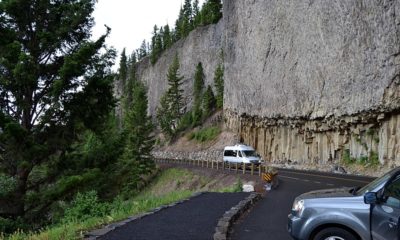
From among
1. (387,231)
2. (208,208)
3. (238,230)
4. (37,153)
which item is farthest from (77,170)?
(387,231)

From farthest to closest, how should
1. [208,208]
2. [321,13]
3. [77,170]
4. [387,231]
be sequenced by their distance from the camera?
1. [321,13]
2. [77,170]
3. [208,208]
4. [387,231]

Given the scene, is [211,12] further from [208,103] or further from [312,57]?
[312,57]

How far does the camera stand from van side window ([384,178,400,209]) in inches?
272

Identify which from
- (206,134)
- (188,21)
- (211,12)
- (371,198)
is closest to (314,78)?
(206,134)

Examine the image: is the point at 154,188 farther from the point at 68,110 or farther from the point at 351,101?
the point at 68,110

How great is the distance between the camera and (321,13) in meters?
41.0

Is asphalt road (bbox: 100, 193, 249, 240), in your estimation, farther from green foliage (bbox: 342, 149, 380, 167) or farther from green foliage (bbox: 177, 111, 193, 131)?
green foliage (bbox: 177, 111, 193, 131)

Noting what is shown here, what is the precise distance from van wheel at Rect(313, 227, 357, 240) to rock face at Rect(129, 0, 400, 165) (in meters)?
26.2

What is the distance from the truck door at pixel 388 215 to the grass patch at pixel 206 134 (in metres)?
66.6

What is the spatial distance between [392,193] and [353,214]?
2.26 ft

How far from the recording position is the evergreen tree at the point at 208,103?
8394 cm

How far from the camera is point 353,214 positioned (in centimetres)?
734

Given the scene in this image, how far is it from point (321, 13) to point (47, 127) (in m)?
30.3

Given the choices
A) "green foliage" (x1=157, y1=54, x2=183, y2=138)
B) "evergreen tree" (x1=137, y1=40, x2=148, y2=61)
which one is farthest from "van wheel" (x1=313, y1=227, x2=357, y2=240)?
"evergreen tree" (x1=137, y1=40, x2=148, y2=61)
